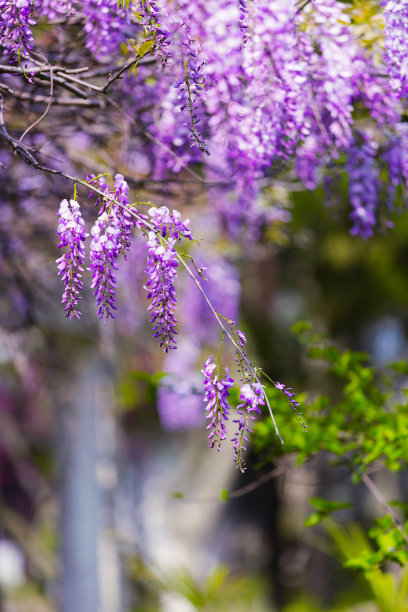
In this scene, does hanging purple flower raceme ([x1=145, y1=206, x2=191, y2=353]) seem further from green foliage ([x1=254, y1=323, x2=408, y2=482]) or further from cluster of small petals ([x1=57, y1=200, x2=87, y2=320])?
green foliage ([x1=254, y1=323, x2=408, y2=482])

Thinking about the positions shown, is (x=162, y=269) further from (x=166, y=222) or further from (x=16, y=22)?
(x=16, y=22)

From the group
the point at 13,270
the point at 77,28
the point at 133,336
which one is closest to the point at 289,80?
the point at 77,28

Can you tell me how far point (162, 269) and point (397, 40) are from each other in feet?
3.38

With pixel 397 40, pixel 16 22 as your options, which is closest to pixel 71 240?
pixel 16 22

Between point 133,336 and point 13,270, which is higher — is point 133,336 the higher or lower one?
the lower one

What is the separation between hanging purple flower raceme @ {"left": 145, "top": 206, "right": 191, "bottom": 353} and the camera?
168 centimetres

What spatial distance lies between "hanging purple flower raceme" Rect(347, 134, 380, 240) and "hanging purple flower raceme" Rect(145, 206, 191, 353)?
1.19 metres

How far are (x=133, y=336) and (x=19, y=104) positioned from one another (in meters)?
4.43

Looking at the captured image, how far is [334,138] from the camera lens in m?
2.56

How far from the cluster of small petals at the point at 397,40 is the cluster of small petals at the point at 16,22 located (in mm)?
1054

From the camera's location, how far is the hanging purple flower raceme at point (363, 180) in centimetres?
266

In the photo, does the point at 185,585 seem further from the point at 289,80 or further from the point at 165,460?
the point at 165,460

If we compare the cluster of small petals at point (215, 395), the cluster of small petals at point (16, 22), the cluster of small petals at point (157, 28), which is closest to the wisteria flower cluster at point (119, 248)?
the cluster of small petals at point (215, 395)

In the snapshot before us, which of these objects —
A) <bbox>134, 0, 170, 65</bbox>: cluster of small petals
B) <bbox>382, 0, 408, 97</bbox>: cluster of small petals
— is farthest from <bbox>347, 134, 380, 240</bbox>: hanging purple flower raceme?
<bbox>134, 0, 170, 65</bbox>: cluster of small petals
